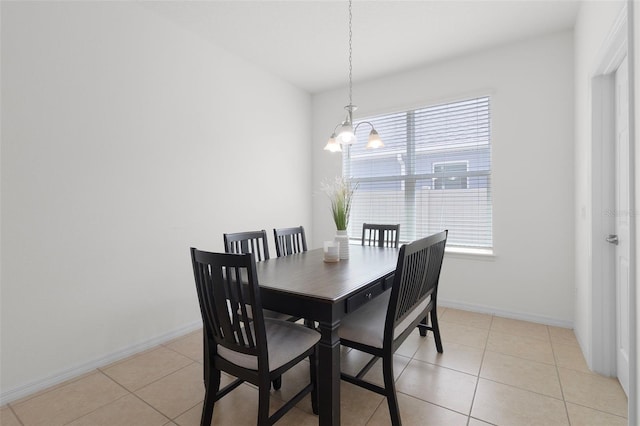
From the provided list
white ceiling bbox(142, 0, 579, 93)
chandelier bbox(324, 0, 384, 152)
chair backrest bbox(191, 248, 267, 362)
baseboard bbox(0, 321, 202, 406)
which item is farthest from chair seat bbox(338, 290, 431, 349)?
white ceiling bbox(142, 0, 579, 93)

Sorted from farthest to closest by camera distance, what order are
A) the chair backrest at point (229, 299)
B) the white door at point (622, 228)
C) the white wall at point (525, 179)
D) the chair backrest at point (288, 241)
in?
the white wall at point (525, 179) < the chair backrest at point (288, 241) < the white door at point (622, 228) < the chair backrest at point (229, 299)

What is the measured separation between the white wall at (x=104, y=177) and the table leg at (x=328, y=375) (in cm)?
182

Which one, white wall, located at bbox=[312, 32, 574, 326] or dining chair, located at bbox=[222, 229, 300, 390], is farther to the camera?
Answer: white wall, located at bbox=[312, 32, 574, 326]

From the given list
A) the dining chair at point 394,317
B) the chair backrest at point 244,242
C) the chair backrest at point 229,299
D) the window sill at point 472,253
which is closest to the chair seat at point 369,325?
the dining chair at point 394,317

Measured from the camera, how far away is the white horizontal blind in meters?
3.36

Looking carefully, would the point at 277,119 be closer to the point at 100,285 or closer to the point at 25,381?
the point at 100,285

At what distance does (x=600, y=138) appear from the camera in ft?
6.84

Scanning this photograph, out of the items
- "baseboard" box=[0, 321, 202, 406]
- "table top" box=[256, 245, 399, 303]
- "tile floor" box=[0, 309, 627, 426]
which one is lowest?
"tile floor" box=[0, 309, 627, 426]

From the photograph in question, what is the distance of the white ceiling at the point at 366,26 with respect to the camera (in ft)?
8.29

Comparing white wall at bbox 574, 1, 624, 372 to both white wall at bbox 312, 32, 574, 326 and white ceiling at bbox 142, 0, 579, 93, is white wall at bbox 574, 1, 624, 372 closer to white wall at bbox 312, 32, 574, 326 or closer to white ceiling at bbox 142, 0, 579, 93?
white wall at bbox 312, 32, 574, 326

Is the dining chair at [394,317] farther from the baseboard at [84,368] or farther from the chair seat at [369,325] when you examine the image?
the baseboard at [84,368]

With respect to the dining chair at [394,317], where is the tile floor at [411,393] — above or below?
below

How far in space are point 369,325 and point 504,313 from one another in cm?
216

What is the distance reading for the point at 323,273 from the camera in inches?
75.6
